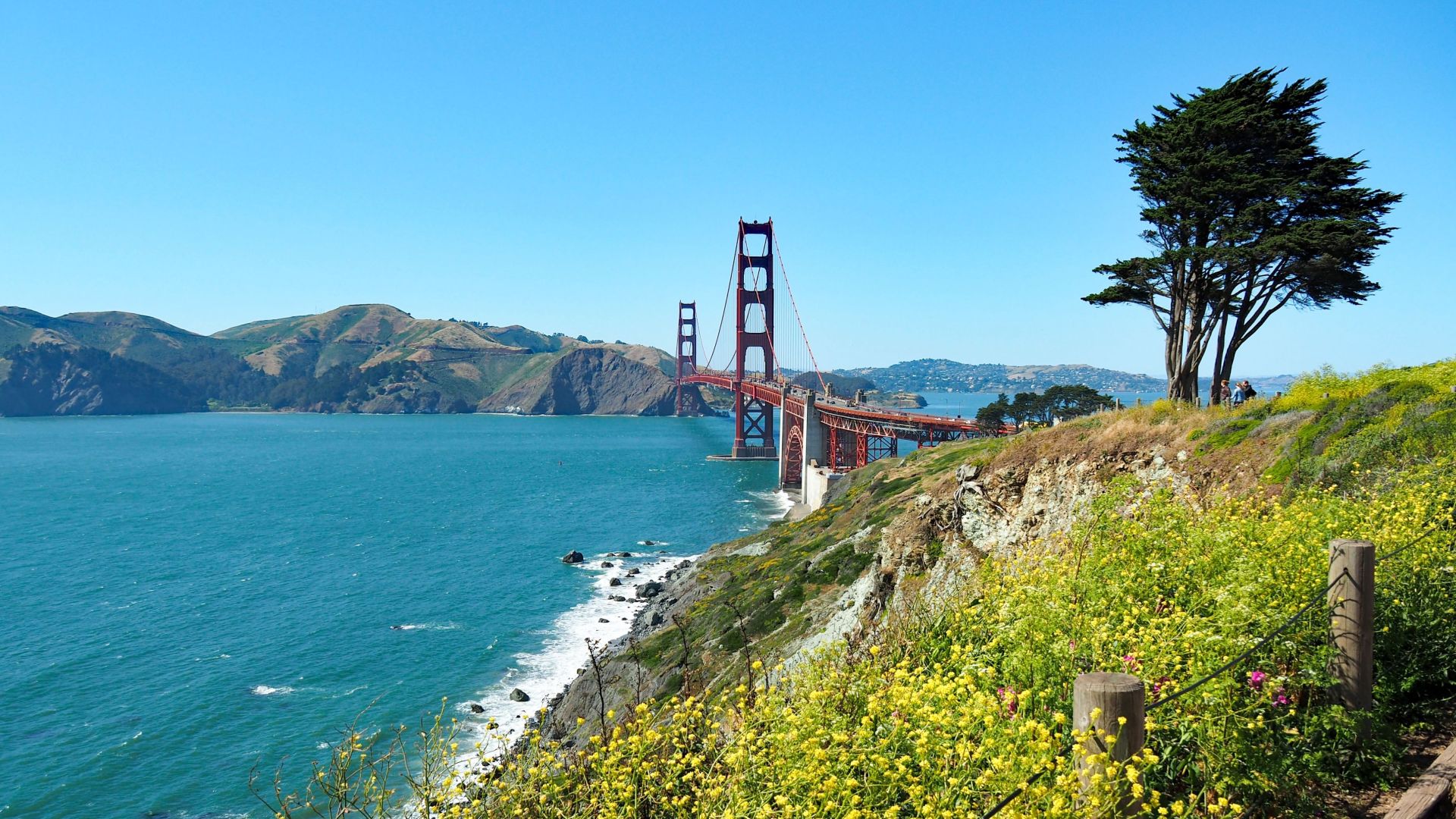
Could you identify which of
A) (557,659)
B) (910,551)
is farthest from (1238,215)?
(557,659)

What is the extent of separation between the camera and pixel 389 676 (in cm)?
3341

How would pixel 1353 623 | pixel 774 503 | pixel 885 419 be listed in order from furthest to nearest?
pixel 774 503
pixel 885 419
pixel 1353 623

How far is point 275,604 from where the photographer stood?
43750 mm

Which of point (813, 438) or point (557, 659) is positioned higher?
point (813, 438)

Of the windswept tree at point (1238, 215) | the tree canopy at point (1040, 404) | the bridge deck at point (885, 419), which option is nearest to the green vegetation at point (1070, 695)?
the windswept tree at point (1238, 215)

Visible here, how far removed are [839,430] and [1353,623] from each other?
6293 centimetres

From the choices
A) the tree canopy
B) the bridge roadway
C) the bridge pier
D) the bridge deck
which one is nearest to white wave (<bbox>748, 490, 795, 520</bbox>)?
the bridge roadway

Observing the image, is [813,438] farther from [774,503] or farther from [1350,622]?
[1350,622]

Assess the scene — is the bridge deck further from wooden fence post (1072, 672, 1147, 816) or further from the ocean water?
wooden fence post (1072, 672, 1147, 816)

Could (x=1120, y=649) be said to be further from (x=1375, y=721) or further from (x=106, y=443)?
(x=106, y=443)

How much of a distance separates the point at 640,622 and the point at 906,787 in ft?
116

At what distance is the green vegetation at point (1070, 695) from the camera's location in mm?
4957

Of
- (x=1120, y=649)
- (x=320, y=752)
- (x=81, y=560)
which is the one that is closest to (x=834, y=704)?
(x=1120, y=649)

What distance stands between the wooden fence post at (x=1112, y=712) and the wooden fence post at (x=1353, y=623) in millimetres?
2910
